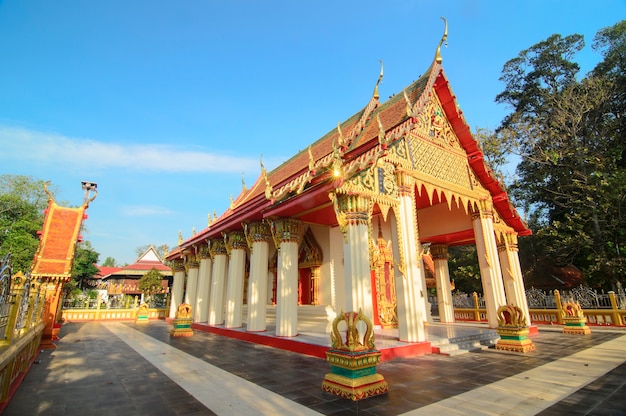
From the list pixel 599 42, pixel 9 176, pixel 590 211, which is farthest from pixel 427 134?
pixel 9 176

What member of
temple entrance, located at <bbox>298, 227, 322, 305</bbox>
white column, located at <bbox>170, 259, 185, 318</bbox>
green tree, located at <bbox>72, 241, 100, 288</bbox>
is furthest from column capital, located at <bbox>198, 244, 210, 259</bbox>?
green tree, located at <bbox>72, 241, 100, 288</bbox>

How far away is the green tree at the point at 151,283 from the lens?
855 inches

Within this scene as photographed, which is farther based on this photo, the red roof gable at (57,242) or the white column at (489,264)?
the red roof gable at (57,242)

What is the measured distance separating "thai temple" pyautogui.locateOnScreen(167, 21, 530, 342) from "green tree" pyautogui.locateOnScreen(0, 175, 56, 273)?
18138 mm

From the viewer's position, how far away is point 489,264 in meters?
8.61

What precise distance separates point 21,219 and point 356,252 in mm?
32209

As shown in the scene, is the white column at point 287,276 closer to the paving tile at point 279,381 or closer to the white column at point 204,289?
the paving tile at point 279,381

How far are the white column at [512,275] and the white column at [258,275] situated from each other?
283 inches

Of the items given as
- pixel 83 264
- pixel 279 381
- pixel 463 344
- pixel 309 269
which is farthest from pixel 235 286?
pixel 83 264

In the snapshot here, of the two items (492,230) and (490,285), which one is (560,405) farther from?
(492,230)

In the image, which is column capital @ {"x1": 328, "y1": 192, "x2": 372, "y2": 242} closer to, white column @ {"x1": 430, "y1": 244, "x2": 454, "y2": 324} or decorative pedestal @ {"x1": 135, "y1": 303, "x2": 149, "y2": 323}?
white column @ {"x1": 430, "y1": 244, "x2": 454, "y2": 324}

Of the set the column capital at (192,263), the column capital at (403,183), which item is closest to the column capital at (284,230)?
the column capital at (403,183)

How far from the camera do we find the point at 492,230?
910cm

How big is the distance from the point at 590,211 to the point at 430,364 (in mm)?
14373
